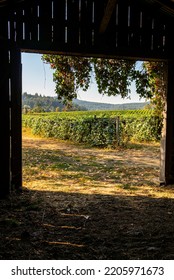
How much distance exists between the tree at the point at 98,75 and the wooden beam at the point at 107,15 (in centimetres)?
247

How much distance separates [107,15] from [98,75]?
3.21 metres

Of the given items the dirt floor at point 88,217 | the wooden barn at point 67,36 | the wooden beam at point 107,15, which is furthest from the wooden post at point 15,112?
the wooden beam at point 107,15

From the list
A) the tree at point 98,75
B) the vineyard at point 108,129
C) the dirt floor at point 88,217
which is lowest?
the dirt floor at point 88,217

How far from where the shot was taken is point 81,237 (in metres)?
3.98

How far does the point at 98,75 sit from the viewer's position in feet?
29.7

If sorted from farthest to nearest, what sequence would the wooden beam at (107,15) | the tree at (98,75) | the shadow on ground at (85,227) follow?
the tree at (98,75), the wooden beam at (107,15), the shadow on ground at (85,227)

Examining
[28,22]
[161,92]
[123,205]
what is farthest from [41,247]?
[161,92]

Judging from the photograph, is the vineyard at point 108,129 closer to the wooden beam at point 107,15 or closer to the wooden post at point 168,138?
the wooden post at point 168,138

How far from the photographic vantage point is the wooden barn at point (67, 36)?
599cm

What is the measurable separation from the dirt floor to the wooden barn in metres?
1.21

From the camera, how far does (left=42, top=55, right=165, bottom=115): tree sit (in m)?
8.58

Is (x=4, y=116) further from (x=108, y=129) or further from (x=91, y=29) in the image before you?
(x=108, y=129)

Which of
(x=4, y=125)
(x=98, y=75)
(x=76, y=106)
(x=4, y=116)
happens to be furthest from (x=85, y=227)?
(x=76, y=106)

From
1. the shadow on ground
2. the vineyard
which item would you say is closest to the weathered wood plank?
the shadow on ground
